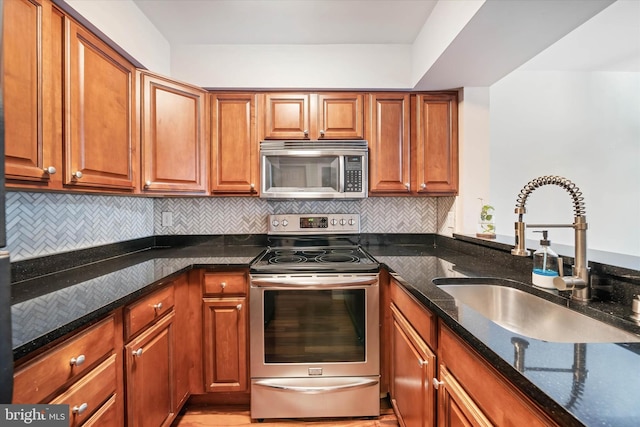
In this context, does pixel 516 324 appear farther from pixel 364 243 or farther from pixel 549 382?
pixel 364 243

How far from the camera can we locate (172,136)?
1.93 meters

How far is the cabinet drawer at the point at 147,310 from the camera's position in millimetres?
1213

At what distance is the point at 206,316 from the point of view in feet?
5.80

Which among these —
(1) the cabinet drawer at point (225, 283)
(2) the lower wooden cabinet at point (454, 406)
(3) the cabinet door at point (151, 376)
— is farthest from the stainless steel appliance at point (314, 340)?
(2) the lower wooden cabinet at point (454, 406)

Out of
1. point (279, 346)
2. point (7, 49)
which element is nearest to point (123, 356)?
point (279, 346)

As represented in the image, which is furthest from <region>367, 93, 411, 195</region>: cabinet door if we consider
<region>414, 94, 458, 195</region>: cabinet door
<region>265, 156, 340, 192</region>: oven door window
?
<region>265, 156, 340, 192</region>: oven door window

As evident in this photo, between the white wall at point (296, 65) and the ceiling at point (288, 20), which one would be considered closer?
the ceiling at point (288, 20)

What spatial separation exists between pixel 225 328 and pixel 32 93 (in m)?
1.40

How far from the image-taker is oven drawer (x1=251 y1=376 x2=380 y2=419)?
1.71 meters

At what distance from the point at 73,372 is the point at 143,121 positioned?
1381mm

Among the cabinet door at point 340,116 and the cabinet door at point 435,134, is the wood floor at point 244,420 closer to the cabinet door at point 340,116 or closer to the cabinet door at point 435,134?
the cabinet door at point 435,134

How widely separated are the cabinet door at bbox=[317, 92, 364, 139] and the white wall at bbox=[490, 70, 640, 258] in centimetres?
123

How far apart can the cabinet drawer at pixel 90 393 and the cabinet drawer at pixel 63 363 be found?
0.11 feet

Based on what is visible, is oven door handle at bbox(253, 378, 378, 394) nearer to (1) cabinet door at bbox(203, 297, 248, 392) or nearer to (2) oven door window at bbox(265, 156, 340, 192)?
(1) cabinet door at bbox(203, 297, 248, 392)
